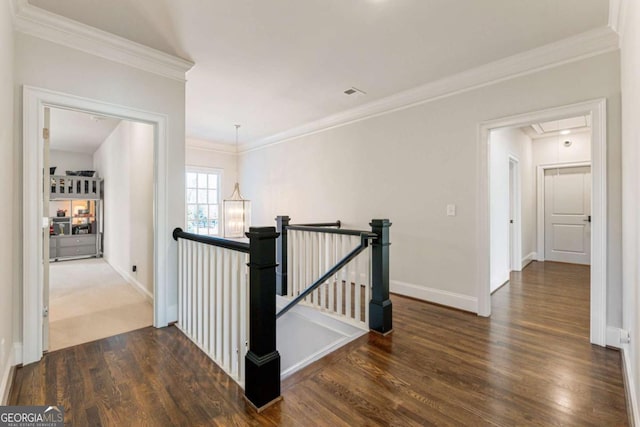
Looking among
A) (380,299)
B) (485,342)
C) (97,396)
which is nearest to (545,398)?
(485,342)

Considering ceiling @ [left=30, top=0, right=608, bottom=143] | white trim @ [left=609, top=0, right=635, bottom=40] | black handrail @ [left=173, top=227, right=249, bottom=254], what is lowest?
black handrail @ [left=173, top=227, right=249, bottom=254]

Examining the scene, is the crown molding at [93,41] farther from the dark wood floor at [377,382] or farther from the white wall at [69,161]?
the white wall at [69,161]

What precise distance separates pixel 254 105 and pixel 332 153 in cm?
135

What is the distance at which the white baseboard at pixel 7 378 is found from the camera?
172cm

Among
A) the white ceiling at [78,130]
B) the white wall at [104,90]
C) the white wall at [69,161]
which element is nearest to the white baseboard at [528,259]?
the white wall at [104,90]

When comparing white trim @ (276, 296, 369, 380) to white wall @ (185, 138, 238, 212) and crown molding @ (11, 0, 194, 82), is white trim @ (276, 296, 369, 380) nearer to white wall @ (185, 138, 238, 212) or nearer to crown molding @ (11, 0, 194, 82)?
crown molding @ (11, 0, 194, 82)

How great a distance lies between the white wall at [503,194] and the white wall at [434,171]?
0.53 metres

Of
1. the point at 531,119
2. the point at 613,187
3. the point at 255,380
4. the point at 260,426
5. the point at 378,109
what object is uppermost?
the point at 378,109

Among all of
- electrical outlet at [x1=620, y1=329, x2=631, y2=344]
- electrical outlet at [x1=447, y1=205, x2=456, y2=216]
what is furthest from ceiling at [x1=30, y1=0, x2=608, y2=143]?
electrical outlet at [x1=620, y1=329, x2=631, y2=344]

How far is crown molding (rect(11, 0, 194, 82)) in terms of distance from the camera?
85.4 inches

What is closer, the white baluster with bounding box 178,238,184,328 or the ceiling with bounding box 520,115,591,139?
the white baluster with bounding box 178,238,184,328

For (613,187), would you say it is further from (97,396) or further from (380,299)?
(97,396)

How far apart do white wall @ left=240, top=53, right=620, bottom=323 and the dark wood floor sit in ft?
2.47

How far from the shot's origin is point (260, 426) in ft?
5.19
